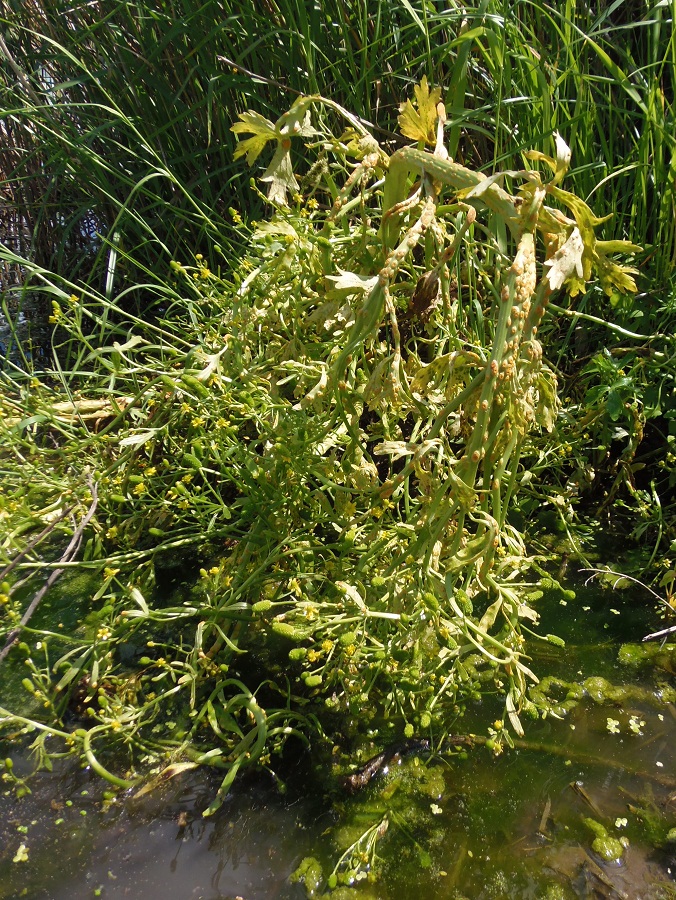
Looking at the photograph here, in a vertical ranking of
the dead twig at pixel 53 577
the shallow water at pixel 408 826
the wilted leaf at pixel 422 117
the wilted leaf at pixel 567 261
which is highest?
the wilted leaf at pixel 422 117

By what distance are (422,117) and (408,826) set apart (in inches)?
47.2

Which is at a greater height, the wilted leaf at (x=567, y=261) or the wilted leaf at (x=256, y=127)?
the wilted leaf at (x=256, y=127)

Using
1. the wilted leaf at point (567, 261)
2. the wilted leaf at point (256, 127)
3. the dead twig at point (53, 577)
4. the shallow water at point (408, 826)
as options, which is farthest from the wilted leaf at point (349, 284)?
the shallow water at point (408, 826)

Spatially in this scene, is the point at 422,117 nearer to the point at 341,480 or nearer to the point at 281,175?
the point at 281,175

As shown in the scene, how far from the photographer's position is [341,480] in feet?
4.89

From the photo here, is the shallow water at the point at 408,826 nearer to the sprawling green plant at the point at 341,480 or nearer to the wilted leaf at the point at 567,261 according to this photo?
the sprawling green plant at the point at 341,480

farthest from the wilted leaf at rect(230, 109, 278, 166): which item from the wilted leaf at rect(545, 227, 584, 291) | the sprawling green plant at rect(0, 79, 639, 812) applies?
the wilted leaf at rect(545, 227, 584, 291)

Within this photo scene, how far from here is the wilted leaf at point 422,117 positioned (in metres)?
1.21

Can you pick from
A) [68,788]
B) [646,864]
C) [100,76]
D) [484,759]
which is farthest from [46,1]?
[646,864]

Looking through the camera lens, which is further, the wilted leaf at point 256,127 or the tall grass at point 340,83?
the tall grass at point 340,83

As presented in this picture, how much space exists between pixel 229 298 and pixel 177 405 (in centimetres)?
30

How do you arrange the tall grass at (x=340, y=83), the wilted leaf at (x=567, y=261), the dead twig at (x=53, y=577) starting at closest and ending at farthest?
the wilted leaf at (x=567, y=261), the dead twig at (x=53, y=577), the tall grass at (x=340, y=83)

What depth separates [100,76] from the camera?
8.11 ft

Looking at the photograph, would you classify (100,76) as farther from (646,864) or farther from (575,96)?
(646,864)
